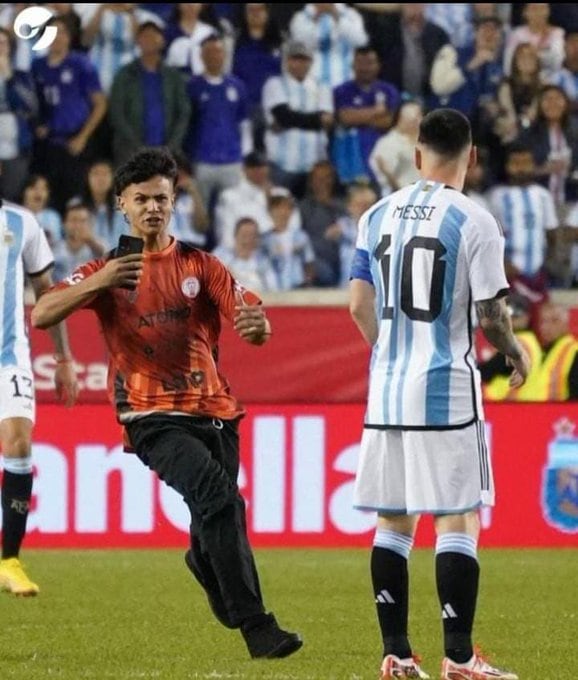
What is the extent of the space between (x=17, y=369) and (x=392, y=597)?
3.19 m

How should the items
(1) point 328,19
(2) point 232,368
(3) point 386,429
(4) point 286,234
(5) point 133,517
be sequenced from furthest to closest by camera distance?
(1) point 328,19 < (4) point 286,234 < (2) point 232,368 < (5) point 133,517 < (3) point 386,429

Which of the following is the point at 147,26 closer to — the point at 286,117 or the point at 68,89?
the point at 68,89

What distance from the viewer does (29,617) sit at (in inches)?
358

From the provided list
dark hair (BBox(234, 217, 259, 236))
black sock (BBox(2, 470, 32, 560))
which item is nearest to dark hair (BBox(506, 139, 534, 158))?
dark hair (BBox(234, 217, 259, 236))

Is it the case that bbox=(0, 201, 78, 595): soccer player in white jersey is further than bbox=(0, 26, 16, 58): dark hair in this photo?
No

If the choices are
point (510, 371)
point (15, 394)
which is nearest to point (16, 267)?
point (15, 394)

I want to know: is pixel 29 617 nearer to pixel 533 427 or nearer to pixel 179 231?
pixel 533 427

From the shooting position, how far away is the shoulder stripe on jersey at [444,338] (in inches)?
254

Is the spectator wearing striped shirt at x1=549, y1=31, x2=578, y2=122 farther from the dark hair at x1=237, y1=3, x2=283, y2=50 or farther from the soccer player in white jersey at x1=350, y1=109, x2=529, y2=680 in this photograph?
the soccer player in white jersey at x1=350, y1=109, x2=529, y2=680

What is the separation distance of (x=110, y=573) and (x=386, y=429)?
16.9ft

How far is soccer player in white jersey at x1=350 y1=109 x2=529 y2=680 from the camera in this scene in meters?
6.42

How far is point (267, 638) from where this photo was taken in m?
6.99

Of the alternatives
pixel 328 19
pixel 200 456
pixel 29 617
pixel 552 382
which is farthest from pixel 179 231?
pixel 200 456

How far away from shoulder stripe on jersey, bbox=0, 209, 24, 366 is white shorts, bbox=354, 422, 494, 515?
124 inches
